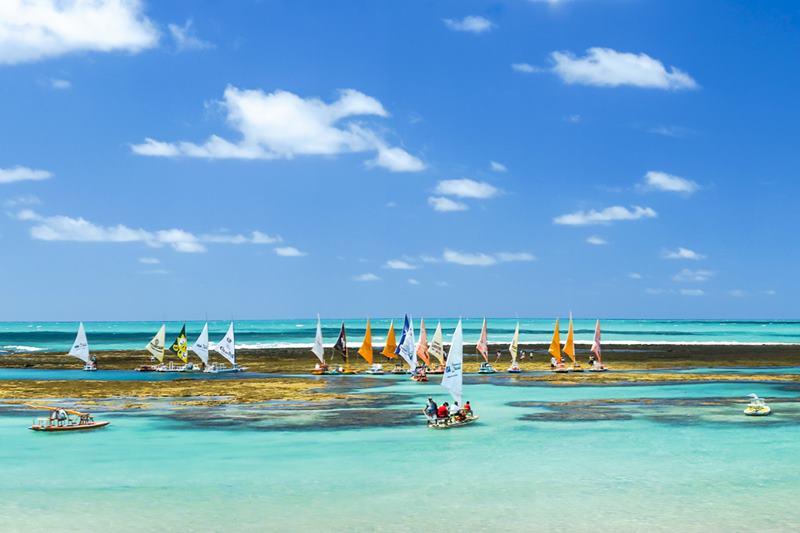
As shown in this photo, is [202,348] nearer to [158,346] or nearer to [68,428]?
[158,346]

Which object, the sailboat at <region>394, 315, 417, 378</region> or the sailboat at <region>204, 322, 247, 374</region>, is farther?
the sailboat at <region>204, 322, 247, 374</region>

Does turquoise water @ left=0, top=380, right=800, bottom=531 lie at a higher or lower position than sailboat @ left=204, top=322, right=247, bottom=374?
lower

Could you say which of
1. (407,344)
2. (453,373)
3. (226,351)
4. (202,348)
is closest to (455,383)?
(453,373)

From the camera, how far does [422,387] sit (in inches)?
2650

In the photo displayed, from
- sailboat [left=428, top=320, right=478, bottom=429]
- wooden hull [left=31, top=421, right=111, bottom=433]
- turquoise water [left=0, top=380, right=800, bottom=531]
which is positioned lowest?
turquoise water [left=0, top=380, right=800, bottom=531]

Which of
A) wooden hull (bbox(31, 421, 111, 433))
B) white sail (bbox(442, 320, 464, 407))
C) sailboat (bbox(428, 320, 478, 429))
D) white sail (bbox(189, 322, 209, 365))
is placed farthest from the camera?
white sail (bbox(189, 322, 209, 365))

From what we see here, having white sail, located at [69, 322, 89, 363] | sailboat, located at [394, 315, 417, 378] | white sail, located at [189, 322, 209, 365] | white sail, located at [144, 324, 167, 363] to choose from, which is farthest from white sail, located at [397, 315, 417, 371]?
white sail, located at [69, 322, 89, 363]

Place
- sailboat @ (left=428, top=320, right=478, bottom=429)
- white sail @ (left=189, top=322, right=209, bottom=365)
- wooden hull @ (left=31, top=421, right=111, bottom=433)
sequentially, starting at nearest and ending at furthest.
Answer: wooden hull @ (left=31, top=421, right=111, bottom=433)
sailboat @ (left=428, top=320, right=478, bottom=429)
white sail @ (left=189, top=322, right=209, bottom=365)

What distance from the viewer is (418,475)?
1320 inches

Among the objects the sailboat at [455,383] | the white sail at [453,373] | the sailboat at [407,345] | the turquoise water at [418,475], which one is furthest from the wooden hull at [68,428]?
the sailboat at [407,345]

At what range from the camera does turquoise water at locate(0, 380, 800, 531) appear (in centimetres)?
2719

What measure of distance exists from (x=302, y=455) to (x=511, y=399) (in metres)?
24.4

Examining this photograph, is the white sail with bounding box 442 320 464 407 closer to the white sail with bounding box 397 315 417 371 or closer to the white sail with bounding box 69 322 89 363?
the white sail with bounding box 397 315 417 371

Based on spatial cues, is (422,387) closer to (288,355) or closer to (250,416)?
(250,416)
